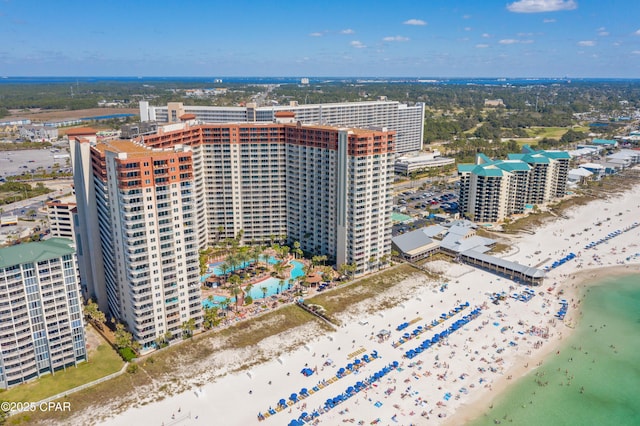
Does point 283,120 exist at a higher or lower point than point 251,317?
higher

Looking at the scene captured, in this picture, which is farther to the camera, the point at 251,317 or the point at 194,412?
the point at 251,317

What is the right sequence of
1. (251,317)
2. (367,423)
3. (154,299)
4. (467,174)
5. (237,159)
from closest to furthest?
(367,423)
(154,299)
(251,317)
(237,159)
(467,174)

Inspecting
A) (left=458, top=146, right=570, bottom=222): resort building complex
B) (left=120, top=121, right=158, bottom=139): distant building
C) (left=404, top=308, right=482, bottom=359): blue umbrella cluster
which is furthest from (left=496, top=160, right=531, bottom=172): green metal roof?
(left=120, top=121, right=158, bottom=139): distant building

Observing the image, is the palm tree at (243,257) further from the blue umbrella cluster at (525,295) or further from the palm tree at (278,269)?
the blue umbrella cluster at (525,295)

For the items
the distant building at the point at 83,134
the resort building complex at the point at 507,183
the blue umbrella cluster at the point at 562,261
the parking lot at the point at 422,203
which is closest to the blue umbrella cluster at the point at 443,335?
the blue umbrella cluster at the point at 562,261

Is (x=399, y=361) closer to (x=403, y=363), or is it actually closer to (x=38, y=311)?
(x=403, y=363)

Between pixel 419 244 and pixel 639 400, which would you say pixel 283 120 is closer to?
pixel 419 244

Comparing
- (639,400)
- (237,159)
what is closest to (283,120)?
(237,159)
